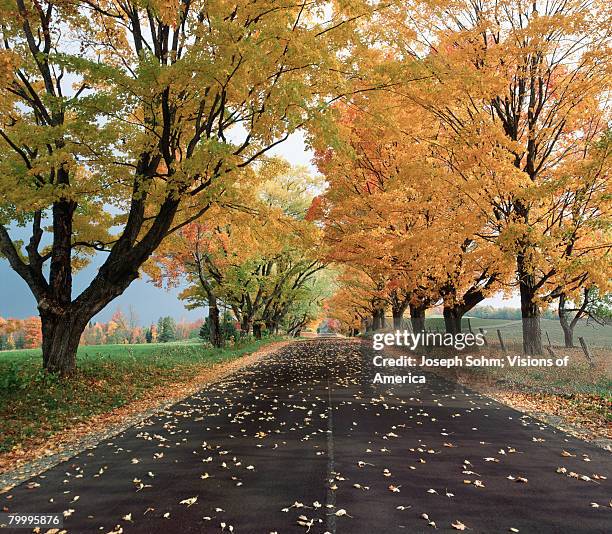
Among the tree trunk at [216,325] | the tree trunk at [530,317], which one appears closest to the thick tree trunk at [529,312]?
the tree trunk at [530,317]

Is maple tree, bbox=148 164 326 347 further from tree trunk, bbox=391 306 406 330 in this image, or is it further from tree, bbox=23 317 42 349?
tree, bbox=23 317 42 349

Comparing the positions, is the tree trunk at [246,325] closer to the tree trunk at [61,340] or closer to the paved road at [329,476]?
the tree trunk at [61,340]

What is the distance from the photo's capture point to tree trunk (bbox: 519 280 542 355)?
1433 centimetres

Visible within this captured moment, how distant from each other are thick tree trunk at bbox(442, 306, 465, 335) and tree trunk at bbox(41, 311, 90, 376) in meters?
15.0

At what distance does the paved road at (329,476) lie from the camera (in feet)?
13.8

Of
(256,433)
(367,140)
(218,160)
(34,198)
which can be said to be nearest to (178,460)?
(256,433)

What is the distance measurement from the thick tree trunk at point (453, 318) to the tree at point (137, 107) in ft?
38.9

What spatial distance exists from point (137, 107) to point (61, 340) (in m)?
6.25

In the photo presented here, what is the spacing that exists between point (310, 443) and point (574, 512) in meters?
3.42

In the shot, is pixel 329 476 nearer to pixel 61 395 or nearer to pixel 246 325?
pixel 61 395

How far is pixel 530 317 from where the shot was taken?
14.4 m

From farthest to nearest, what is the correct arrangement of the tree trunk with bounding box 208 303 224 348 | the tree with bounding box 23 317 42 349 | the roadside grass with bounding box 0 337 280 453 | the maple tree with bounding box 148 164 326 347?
the tree with bounding box 23 317 42 349
the tree trunk with bounding box 208 303 224 348
the maple tree with bounding box 148 164 326 347
the roadside grass with bounding box 0 337 280 453

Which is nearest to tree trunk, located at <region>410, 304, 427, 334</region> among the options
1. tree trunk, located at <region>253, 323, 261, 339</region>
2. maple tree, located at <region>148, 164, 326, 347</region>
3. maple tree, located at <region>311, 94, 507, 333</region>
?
maple tree, located at <region>311, 94, 507, 333</region>

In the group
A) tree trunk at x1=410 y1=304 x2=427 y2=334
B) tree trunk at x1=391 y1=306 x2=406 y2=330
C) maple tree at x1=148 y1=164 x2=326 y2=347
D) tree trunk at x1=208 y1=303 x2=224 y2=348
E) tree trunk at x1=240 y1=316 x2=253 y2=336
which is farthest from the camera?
tree trunk at x1=240 y1=316 x2=253 y2=336
